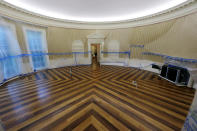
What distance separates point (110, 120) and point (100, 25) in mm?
5845

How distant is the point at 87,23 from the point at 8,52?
4.52m

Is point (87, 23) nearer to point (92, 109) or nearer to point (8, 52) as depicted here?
point (8, 52)

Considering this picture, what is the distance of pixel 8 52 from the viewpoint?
3053 mm

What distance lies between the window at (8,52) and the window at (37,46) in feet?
2.33

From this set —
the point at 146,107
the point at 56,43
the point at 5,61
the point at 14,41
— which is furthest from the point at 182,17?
the point at 5,61

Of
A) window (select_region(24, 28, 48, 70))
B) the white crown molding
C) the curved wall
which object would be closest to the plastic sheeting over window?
window (select_region(24, 28, 48, 70))

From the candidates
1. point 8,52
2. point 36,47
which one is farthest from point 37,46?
point 8,52

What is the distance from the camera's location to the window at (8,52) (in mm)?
2846

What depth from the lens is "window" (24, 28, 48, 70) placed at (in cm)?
403

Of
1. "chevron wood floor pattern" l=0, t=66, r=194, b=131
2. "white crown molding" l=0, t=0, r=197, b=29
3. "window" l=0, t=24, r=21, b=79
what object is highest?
"white crown molding" l=0, t=0, r=197, b=29

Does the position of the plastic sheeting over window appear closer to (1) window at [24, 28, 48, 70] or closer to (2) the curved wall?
(1) window at [24, 28, 48, 70]

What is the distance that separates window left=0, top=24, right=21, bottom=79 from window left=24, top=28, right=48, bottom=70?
2.33 feet

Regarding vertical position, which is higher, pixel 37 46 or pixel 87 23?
pixel 87 23

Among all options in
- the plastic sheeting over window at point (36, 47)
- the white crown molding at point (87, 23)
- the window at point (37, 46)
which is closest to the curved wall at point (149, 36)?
the white crown molding at point (87, 23)
